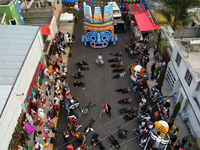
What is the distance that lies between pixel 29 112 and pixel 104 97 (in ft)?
22.8

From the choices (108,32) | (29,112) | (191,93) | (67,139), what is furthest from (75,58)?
(191,93)

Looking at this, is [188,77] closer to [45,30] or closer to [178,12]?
[178,12]

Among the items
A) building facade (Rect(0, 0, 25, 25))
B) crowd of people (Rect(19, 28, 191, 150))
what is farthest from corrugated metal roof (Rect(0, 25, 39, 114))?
crowd of people (Rect(19, 28, 191, 150))

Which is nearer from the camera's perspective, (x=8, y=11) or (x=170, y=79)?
(x=170, y=79)

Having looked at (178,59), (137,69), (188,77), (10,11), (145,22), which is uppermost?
(10,11)

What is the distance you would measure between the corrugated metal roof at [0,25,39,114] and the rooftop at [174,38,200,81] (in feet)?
41.5

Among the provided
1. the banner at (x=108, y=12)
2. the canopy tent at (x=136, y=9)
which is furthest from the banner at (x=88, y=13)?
the canopy tent at (x=136, y=9)

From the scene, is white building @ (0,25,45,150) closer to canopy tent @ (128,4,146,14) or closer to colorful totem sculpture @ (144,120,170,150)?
colorful totem sculpture @ (144,120,170,150)

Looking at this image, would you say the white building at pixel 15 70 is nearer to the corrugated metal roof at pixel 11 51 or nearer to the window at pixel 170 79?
the corrugated metal roof at pixel 11 51

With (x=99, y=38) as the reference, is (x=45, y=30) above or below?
above

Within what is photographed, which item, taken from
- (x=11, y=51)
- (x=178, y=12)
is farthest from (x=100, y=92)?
(x=178, y=12)

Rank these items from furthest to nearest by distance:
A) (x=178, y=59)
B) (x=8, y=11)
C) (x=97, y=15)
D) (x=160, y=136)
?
(x=97, y=15), (x=8, y=11), (x=178, y=59), (x=160, y=136)

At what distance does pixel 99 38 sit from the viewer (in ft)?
81.1

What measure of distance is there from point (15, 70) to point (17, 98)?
209 centimetres
